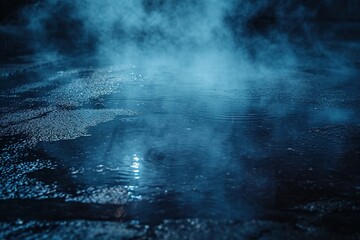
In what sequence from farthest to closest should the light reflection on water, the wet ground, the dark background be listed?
the dark background < the light reflection on water < the wet ground

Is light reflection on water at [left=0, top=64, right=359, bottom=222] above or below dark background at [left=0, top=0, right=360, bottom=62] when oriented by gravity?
below

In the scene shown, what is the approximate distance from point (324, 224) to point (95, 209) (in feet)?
4.34

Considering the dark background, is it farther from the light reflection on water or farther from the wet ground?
the light reflection on water

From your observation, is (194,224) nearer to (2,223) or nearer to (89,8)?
(2,223)

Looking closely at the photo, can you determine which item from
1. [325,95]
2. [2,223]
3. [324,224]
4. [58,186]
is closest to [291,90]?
[325,95]

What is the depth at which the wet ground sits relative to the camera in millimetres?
1944

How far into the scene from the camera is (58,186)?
2.37 m

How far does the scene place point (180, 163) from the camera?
2691 mm

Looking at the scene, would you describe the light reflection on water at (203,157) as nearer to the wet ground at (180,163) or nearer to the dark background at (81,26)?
the wet ground at (180,163)

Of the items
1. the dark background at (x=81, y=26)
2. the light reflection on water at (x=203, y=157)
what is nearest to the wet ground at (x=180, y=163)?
the light reflection on water at (x=203, y=157)

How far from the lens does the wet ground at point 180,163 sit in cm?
194

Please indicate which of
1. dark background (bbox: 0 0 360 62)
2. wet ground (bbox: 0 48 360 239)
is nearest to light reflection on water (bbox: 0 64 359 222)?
wet ground (bbox: 0 48 360 239)

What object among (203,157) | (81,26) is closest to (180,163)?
(203,157)

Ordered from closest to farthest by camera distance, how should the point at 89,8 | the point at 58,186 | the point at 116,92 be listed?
the point at 58,186
the point at 116,92
the point at 89,8
